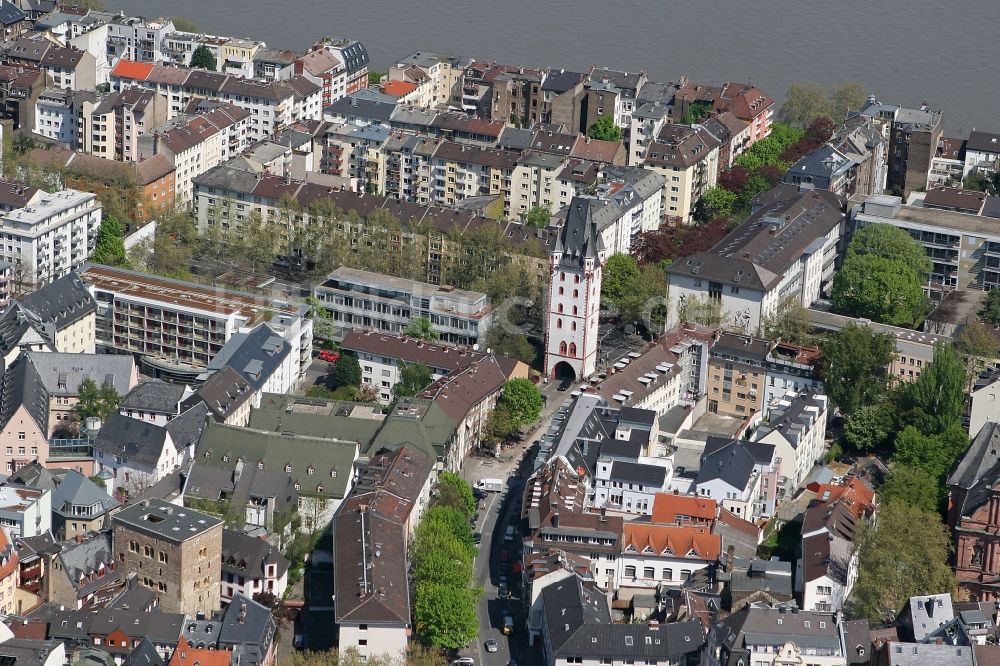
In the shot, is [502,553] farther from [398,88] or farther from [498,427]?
[398,88]

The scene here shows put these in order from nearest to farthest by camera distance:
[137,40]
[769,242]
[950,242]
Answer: [769,242], [950,242], [137,40]

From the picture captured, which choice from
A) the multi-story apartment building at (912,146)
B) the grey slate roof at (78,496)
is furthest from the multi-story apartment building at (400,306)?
the multi-story apartment building at (912,146)

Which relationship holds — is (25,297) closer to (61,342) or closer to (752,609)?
(61,342)

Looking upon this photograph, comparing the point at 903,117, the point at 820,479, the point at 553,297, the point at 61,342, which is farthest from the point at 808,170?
the point at 61,342

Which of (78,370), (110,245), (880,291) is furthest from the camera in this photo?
(110,245)

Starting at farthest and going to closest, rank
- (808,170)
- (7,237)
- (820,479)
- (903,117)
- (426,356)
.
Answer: (903,117) → (808,170) → (7,237) → (426,356) → (820,479)

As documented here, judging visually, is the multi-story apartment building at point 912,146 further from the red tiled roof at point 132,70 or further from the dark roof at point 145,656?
the dark roof at point 145,656

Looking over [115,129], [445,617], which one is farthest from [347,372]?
[115,129]
